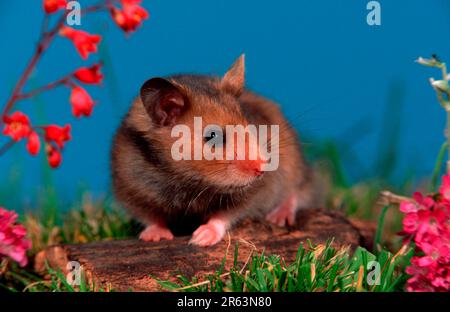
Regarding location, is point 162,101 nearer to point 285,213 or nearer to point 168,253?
point 168,253

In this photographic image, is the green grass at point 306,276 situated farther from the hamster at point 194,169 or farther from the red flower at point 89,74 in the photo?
the red flower at point 89,74

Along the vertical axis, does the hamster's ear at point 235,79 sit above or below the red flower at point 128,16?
below

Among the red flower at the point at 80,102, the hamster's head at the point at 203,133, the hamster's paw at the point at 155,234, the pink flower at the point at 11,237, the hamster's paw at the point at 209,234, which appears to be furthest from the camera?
the hamster's paw at the point at 155,234

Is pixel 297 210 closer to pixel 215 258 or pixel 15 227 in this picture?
pixel 215 258

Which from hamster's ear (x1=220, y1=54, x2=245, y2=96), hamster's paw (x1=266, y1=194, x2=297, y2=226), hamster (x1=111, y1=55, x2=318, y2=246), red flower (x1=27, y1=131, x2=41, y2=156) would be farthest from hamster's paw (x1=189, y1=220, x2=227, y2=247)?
red flower (x1=27, y1=131, x2=41, y2=156)

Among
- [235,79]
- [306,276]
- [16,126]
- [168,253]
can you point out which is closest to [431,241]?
[306,276]

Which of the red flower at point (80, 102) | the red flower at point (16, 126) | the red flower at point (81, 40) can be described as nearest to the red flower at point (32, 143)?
the red flower at point (16, 126)

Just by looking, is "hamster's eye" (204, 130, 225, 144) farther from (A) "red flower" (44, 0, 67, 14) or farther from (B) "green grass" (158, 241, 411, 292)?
(A) "red flower" (44, 0, 67, 14)
